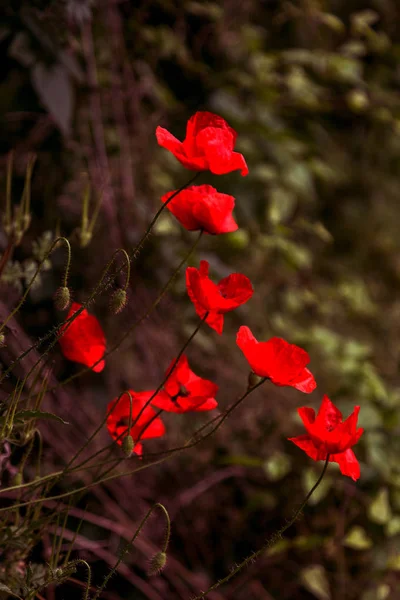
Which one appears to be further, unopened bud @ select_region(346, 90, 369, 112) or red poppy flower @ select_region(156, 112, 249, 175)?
unopened bud @ select_region(346, 90, 369, 112)

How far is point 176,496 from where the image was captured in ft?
5.50

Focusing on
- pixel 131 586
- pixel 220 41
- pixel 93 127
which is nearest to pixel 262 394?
pixel 131 586

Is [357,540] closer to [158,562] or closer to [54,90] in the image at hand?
[158,562]

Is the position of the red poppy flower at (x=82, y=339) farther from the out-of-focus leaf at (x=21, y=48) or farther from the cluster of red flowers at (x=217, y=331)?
the out-of-focus leaf at (x=21, y=48)

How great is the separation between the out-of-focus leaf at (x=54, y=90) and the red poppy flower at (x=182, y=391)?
752 millimetres

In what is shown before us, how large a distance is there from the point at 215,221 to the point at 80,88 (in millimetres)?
1102

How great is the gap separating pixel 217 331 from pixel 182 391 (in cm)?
12

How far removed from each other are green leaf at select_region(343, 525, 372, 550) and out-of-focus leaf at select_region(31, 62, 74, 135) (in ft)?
3.38

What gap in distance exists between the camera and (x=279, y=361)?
773 millimetres

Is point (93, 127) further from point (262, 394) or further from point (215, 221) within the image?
point (215, 221)

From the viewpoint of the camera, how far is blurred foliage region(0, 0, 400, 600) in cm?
157

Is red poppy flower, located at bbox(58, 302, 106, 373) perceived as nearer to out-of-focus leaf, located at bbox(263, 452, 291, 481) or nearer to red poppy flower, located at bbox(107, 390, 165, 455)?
red poppy flower, located at bbox(107, 390, 165, 455)

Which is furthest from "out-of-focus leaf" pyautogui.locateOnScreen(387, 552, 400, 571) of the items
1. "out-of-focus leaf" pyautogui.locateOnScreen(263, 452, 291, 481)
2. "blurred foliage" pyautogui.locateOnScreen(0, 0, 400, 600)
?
"out-of-focus leaf" pyautogui.locateOnScreen(263, 452, 291, 481)

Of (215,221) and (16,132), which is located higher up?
(215,221)
